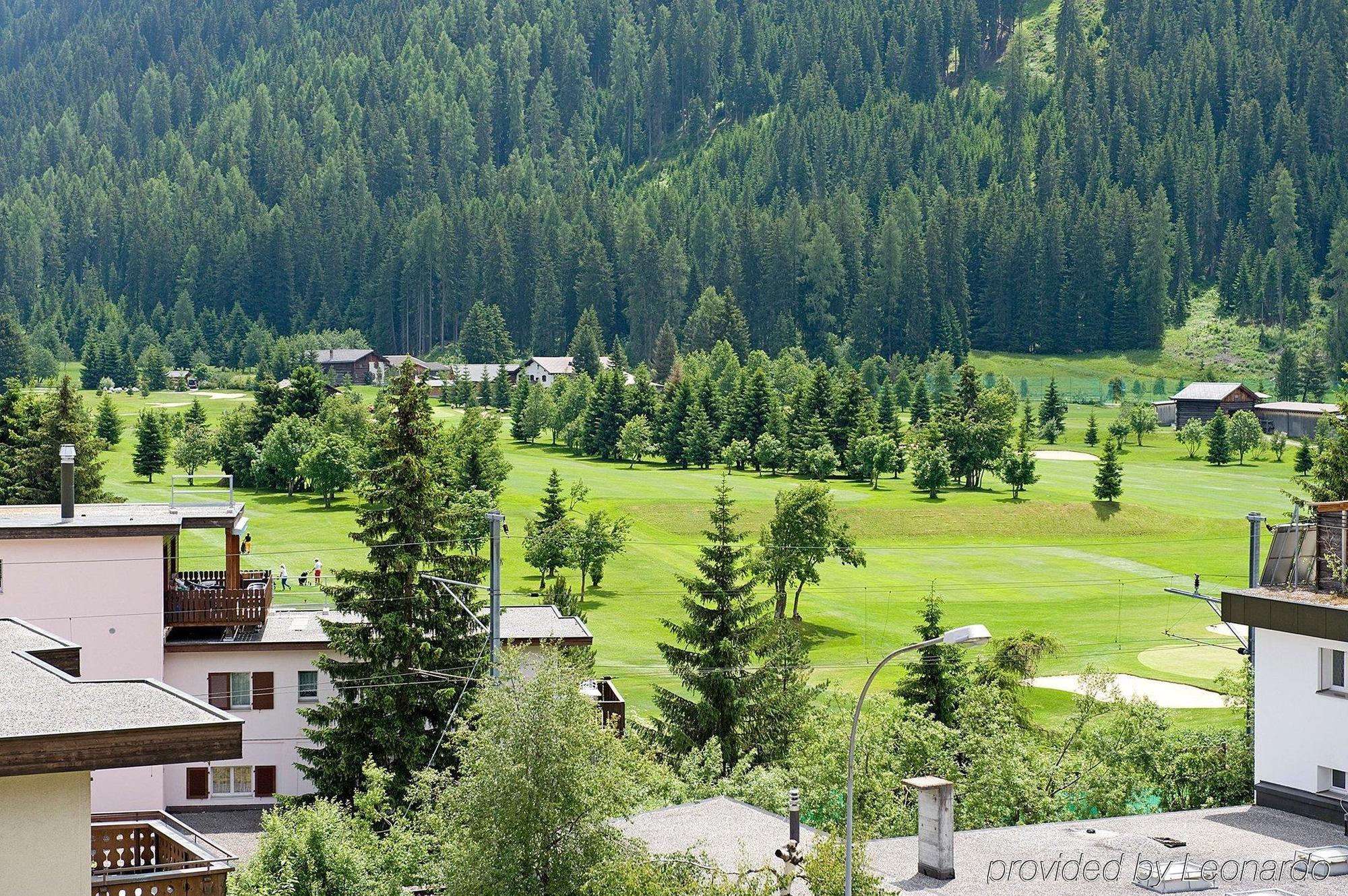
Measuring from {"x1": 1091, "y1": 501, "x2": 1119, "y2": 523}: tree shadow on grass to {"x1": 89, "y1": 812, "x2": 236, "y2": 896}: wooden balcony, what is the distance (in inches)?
3762

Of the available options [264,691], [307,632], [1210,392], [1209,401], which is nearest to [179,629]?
[264,691]

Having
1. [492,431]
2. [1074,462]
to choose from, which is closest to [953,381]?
[1074,462]

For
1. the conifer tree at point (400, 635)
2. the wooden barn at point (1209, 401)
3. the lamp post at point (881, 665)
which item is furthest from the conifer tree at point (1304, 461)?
the lamp post at point (881, 665)

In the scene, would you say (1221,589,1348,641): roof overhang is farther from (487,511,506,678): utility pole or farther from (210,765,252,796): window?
(210,765,252,796): window

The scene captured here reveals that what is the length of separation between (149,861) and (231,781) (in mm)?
31757

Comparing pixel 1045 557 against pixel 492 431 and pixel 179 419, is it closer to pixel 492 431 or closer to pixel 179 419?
pixel 492 431

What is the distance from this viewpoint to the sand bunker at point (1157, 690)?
61188mm

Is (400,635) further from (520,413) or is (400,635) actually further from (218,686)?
(520,413)

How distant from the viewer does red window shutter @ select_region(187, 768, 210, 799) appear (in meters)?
45.7

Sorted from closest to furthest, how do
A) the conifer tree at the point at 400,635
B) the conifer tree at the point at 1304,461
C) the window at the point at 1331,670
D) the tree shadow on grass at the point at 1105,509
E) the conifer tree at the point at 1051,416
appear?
1. the window at the point at 1331,670
2. the conifer tree at the point at 400,635
3. the tree shadow on grass at the point at 1105,509
4. the conifer tree at the point at 1304,461
5. the conifer tree at the point at 1051,416

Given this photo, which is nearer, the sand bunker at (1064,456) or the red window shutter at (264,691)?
the red window shutter at (264,691)

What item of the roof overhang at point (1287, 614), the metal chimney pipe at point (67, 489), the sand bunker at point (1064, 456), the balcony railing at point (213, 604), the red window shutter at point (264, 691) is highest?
the metal chimney pipe at point (67, 489)

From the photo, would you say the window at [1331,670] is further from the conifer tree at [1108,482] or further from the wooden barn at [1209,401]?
the wooden barn at [1209,401]

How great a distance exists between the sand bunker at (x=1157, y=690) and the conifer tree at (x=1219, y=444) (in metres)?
79.4
